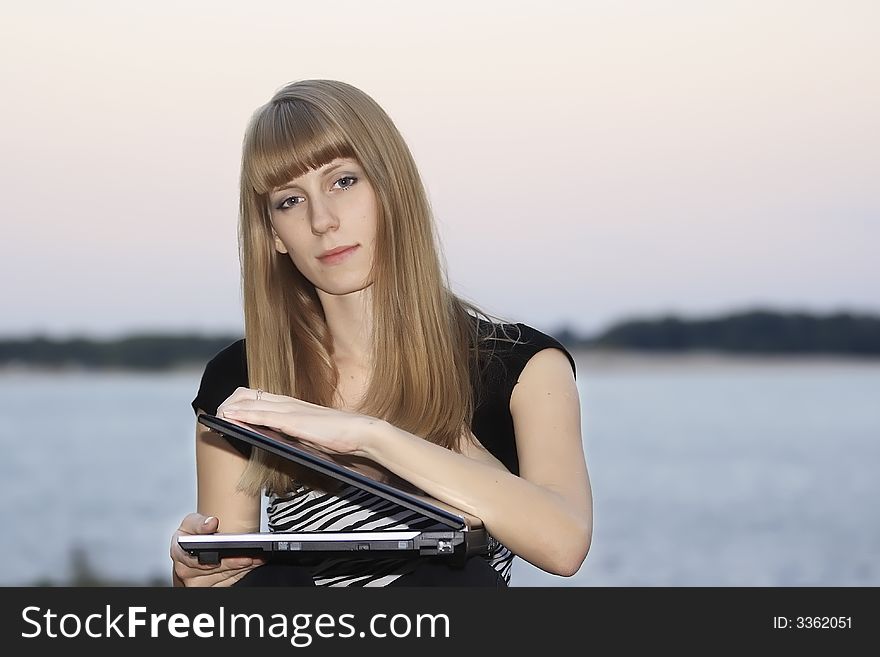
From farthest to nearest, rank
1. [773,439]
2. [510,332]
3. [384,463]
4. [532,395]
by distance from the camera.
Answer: [773,439] → [510,332] → [532,395] → [384,463]

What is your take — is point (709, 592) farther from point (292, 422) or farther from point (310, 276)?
point (310, 276)

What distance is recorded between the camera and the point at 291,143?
2709 millimetres

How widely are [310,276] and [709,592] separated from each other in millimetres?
1166

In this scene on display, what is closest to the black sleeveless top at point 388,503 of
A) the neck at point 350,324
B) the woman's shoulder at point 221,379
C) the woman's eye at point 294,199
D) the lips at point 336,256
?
the woman's shoulder at point 221,379

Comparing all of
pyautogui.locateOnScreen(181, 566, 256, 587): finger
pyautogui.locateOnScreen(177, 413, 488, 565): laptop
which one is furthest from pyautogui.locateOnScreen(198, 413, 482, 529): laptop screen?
pyautogui.locateOnScreen(181, 566, 256, 587): finger

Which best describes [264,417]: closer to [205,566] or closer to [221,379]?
[205,566]

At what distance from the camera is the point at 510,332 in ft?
9.64

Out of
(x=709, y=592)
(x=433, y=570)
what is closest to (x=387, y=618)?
(x=433, y=570)

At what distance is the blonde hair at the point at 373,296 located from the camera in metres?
2.74

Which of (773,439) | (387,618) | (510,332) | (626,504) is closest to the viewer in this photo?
(387,618)

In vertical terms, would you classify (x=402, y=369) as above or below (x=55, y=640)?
above

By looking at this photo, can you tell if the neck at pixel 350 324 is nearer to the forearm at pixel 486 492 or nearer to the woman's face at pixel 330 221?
the woman's face at pixel 330 221

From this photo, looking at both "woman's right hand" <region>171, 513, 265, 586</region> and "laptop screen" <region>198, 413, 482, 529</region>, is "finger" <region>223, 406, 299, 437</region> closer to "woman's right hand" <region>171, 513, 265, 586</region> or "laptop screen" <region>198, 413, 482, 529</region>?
"laptop screen" <region>198, 413, 482, 529</region>

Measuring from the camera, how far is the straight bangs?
8.87ft
